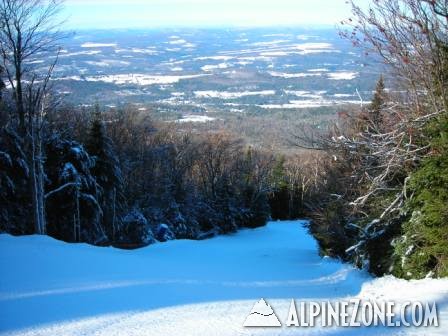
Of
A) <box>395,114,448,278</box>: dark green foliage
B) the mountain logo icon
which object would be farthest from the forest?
the mountain logo icon

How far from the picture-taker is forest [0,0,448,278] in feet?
31.1

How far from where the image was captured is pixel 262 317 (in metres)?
7.16

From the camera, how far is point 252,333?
6305mm

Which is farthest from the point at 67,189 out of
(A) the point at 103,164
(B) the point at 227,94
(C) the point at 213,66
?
(C) the point at 213,66

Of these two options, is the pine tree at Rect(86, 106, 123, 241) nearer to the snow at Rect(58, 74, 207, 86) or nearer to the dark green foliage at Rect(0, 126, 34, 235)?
the dark green foliage at Rect(0, 126, 34, 235)

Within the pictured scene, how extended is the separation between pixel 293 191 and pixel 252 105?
3616 inches

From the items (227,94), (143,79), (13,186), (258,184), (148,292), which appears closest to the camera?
(148,292)

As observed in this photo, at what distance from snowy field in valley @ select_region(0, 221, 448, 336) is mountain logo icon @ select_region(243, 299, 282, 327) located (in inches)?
5.0

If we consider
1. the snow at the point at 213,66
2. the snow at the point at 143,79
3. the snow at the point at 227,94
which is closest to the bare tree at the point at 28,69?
the snow at the point at 143,79

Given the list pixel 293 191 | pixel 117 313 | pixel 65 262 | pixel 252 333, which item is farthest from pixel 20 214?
pixel 293 191

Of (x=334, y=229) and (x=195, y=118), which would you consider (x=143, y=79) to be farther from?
(x=334, y=229)

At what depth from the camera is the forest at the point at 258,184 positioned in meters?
9.47

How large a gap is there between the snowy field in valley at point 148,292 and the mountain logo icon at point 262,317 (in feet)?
0.41

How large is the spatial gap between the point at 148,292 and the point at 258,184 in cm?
3690
